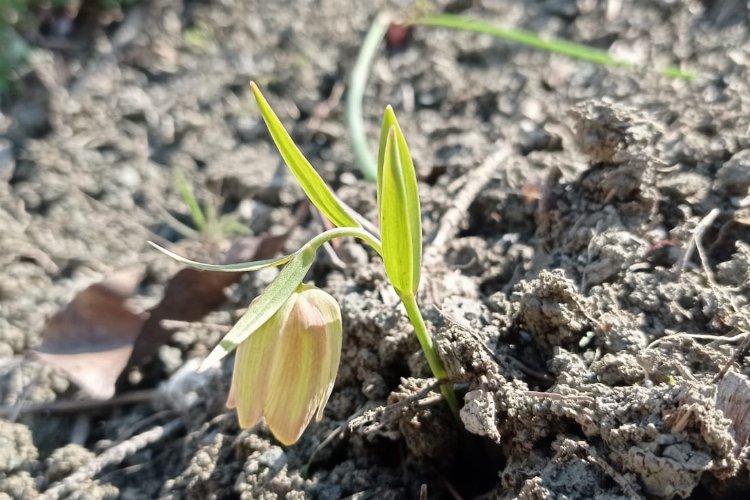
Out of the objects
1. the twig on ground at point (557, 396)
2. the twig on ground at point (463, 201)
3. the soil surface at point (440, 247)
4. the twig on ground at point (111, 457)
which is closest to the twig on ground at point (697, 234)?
the soil surface at point (440, 247)

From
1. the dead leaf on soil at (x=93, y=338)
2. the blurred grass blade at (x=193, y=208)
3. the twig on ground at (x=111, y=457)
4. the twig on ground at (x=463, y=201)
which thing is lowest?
the twig on ground at (x=111, y=457)

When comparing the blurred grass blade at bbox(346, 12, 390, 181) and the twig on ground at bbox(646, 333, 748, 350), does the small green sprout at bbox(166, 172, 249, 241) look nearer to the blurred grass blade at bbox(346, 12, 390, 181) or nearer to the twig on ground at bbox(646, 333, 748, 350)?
the blurred grass blade at bbox(346, 12, 390, 181)

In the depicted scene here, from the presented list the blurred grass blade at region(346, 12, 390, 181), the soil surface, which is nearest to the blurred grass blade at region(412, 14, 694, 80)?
the soil surface

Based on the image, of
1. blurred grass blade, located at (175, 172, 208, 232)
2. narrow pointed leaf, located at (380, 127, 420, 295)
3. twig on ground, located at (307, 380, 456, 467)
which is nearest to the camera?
narrow pointed leaf, located at (380, 127, 420, 295)

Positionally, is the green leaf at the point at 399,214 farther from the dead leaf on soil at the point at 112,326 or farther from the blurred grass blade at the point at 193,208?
the blurred grass blade at the point at 193,208

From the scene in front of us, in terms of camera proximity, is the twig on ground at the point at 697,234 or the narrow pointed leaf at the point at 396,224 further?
the twig on ground at the point at 697,234

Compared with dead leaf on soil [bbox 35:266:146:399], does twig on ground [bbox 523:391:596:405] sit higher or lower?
higher

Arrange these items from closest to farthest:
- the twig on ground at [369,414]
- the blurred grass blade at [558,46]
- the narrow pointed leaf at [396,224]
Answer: the narrow pointed leaf at [396,224] → the twig on ground at [369,414] → the blurred grass blade at [558,46]
